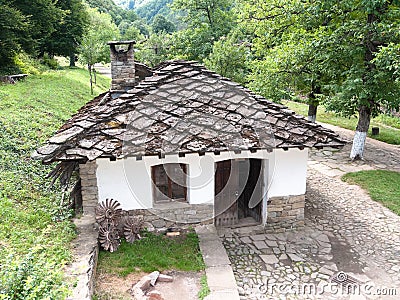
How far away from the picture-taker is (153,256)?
6133mm

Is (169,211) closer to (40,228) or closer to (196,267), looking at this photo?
(196,267)

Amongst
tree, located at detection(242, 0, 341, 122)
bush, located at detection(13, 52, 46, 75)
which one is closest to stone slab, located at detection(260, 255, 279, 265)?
tree, located at detection(242, 0, 341, 122)

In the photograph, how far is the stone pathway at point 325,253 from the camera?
18.9 feet

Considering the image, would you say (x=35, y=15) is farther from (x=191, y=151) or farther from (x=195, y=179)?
(x=191, y=151)

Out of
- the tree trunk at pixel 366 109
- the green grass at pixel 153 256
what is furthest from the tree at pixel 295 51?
the green grass at pixel 153 256

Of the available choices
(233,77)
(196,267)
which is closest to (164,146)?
(196,267)

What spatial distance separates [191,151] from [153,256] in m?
1.96

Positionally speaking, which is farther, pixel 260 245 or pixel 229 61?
pixel 229 61

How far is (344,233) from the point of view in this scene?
7.64m

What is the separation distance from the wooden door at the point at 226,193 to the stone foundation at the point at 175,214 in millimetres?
603

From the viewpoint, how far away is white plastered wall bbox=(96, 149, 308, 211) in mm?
6605

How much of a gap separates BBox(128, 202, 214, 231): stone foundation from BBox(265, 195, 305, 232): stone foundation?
1280 mm

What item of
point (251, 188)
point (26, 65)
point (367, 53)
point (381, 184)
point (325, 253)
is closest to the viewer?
point (325, 253)

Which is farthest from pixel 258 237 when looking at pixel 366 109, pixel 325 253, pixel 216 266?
pixel 366 109
